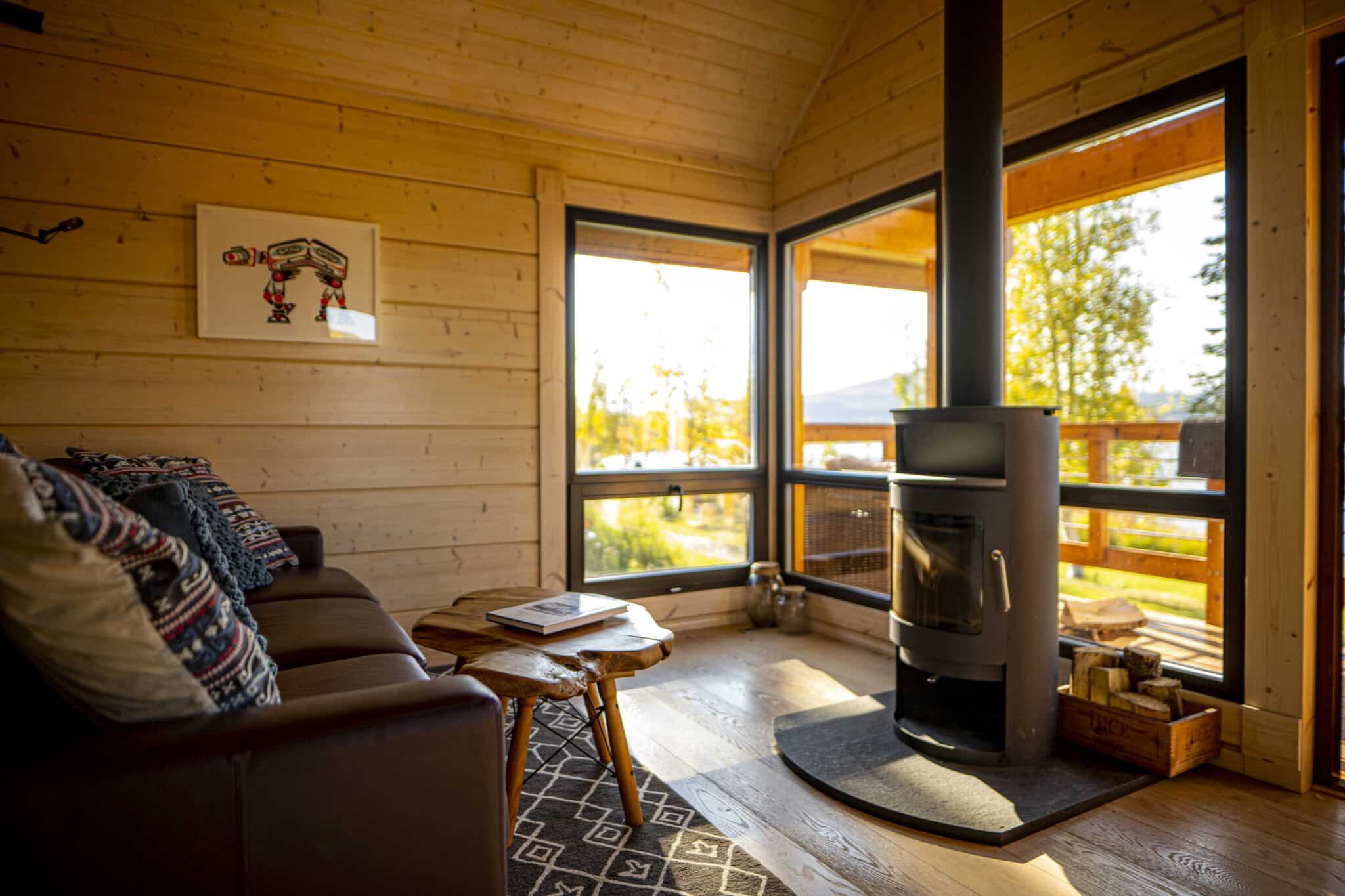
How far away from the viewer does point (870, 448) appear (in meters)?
3.84

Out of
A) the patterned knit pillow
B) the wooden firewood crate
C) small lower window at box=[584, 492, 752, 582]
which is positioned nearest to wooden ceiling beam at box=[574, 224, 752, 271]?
small lower window at box=[584, 492, 752, 582]

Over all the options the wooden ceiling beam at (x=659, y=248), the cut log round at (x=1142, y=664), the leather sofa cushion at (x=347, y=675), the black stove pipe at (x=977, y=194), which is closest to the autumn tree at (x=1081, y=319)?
the black stove pipe at (x=977, y=194)

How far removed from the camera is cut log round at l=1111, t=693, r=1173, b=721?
2297mm

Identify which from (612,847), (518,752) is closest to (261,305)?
(518,752)

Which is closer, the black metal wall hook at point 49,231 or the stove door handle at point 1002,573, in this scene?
the stove door handle at point 1002,573

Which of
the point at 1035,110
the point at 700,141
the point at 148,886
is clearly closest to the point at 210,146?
the point at 700,141

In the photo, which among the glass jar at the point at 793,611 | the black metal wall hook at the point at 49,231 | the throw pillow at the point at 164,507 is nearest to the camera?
the throw pillow at the point at 164,507

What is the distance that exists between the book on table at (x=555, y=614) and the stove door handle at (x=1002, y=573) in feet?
3.61

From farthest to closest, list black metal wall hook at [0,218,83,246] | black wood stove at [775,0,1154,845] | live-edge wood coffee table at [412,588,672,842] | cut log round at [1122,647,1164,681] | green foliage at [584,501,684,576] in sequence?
1. green foliage at [584,501,684,576]
2. black metal wall hook at [0,218,83,246]
3. cut log round at [1122,647,1164,681]
4. black wood stove at [775,0,1154,845]
5. live-edge wood coffee table at [412,588,672,842]

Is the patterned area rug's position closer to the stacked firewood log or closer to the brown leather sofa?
the brown leather sofa

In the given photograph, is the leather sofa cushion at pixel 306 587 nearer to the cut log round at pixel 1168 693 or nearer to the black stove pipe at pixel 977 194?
the black stove pipe at pixel 977 194

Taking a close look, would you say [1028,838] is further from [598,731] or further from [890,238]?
[890,238]

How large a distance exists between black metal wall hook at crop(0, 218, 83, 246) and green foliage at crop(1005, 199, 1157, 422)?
351 centimetres

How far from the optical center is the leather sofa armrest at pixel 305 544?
2896 mm
